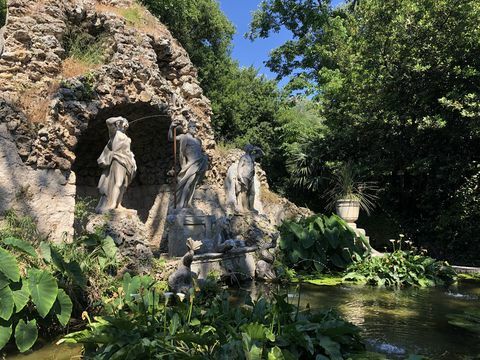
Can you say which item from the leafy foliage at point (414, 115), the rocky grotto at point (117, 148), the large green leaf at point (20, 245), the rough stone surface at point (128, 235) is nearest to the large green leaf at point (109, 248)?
the rocky grotto at point (117, 148)

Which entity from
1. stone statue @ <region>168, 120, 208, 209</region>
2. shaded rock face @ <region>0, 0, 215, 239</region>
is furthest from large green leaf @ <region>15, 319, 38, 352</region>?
stone statue @ <region>168, 120, 208, 209</region>

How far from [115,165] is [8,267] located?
402cm

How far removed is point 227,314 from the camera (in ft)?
12.6

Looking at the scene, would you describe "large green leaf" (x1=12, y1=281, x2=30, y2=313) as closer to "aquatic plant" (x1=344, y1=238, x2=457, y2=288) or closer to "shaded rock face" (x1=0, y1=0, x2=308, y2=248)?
"shaded rock face" (x1=0, y1=0, x2=308, y2=248)

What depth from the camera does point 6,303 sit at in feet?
12.9

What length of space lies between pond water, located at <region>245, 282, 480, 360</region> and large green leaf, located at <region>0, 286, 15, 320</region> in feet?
10.7

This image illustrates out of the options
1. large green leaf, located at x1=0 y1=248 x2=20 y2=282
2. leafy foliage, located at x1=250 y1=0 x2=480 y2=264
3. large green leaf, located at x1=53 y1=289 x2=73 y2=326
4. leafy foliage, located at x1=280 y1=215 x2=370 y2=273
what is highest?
leafy foliage, located at x1=250 y1=0 x2=480 y2=264

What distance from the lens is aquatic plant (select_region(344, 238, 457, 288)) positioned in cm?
788

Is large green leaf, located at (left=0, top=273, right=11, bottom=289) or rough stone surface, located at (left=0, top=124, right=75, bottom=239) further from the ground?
rough stone surface, located at (left=0, top=124, right=75, bottom=239)

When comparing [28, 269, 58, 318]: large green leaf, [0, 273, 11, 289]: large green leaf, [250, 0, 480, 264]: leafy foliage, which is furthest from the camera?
[250, 0, 480, 264]: leafy foliage

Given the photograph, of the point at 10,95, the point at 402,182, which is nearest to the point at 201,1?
the point at 402,182

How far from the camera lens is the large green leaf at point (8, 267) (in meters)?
3.99

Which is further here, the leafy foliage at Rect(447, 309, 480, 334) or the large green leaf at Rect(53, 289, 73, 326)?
the leafy foliage at Rect(447, 309, 480, 334)

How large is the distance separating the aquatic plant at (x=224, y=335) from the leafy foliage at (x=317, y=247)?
200 inches
